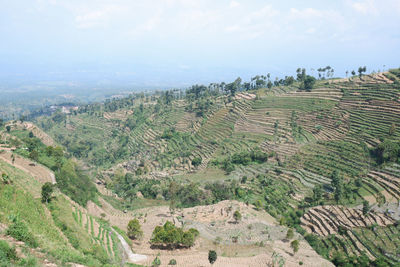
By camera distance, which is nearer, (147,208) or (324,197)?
(324,197)

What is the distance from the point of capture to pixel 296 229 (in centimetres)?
2845

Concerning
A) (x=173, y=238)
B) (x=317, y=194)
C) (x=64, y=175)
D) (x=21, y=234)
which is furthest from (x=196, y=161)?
(x=21, y=234)

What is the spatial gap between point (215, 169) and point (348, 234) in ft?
80.8

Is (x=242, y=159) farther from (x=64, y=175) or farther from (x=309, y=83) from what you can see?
(x=309, y=83)

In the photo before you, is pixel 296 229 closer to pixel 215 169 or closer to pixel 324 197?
pixel 324 197

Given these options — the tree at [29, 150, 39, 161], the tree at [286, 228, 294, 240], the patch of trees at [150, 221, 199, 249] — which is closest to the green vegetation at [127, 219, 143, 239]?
the patch of trees at [150, 221, 199, 249]

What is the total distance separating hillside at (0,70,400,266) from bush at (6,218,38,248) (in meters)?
6.43

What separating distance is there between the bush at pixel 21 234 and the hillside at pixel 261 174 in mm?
6426

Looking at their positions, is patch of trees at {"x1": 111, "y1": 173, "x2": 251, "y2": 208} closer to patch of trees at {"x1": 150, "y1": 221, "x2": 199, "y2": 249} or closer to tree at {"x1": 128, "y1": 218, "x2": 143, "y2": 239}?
tree at {"x1": 128, "y1": 218, "x2": 143, "y2": 239}

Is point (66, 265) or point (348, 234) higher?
point (66, 265)

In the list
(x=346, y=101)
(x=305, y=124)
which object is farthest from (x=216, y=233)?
(x=346, y=101)

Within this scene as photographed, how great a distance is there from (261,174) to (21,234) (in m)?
34.6

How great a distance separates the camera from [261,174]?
40688mm

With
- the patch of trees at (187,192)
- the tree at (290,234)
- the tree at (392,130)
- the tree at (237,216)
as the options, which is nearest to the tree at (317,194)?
the tree at (290,234)
